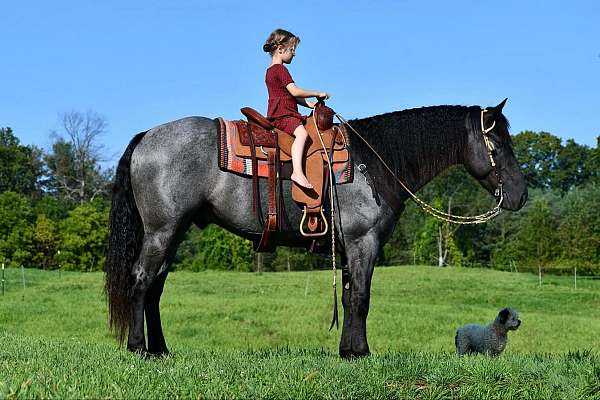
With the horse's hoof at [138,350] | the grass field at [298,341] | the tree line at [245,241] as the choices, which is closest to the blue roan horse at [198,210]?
the horse's hoof at [138,350]

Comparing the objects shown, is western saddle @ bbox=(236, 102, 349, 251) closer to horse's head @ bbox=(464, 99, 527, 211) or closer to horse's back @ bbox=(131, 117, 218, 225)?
horse's back @ bbox=(131, 117, 218, 225)

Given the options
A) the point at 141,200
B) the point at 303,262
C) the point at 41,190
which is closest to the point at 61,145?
the point at 41,190

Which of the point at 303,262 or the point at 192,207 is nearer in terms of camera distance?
the point at 192,207

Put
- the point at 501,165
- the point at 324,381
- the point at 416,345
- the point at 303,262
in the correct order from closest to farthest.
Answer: the point at 324,381 < the point at 501,165 < the point at 416,345 < the point at 303,262

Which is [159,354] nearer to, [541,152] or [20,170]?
[20,170]

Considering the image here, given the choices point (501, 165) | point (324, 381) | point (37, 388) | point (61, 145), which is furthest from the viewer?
point (61, 145)

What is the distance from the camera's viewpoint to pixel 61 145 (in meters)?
83.8

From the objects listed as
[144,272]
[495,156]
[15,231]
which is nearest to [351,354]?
[144,272]

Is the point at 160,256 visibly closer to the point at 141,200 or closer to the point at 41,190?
the point at 141,200

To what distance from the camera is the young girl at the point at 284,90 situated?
7332 mm

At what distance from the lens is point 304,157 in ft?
23.9

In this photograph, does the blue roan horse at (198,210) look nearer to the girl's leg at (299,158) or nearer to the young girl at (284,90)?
the girl's leg at (299,158)

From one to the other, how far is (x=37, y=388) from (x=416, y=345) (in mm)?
18192

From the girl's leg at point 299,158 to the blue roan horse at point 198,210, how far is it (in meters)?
0.24
